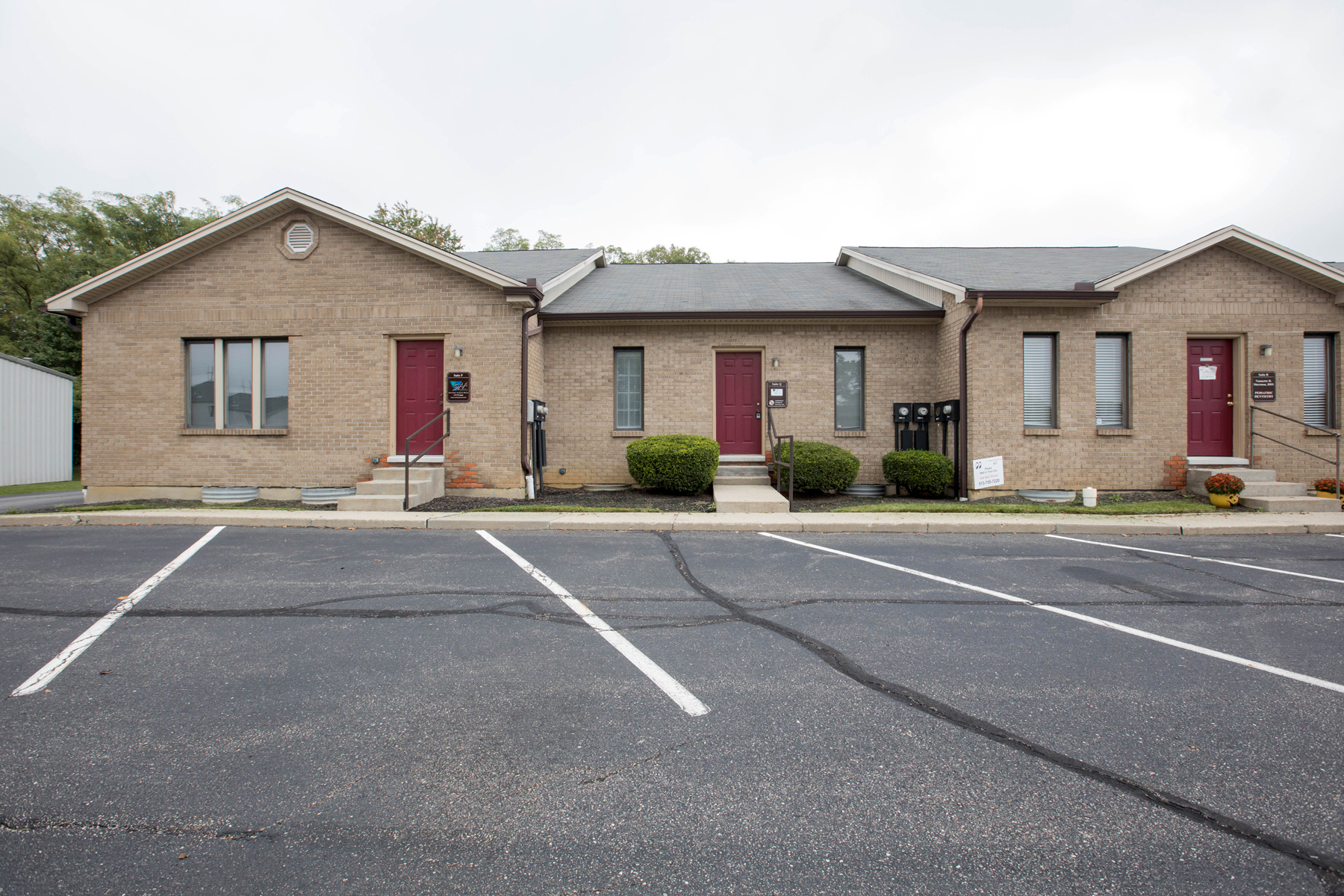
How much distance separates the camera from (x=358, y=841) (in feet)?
7.02

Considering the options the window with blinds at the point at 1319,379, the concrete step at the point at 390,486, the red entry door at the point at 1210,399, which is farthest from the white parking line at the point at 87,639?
the window with blinds at the point at 1319,379

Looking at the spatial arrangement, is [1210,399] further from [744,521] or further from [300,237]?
[300,237]

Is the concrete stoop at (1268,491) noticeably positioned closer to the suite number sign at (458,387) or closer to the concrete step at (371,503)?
the suite number sign at (458,387)

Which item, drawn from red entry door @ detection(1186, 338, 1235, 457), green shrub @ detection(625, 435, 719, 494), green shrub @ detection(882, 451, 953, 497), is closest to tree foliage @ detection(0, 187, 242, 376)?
green shrub @ detection(625, 435, 719, 494)

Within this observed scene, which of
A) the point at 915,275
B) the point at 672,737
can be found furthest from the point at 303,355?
the point at 915,275

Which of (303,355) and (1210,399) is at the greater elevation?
(303,355)

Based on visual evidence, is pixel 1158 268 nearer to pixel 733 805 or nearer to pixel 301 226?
pixel 733 805

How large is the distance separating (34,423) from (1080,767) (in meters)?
27.0

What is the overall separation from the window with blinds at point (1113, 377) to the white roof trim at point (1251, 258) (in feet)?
3.45

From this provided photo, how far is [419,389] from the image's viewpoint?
456 inches

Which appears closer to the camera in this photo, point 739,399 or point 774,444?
point 774,444

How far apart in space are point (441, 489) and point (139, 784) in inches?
350

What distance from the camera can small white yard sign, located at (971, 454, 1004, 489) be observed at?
1118 cm

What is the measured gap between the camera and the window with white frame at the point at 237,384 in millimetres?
11587
